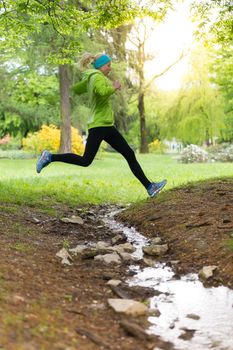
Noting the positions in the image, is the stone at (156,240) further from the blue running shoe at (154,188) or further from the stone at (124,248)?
the blue running shoe at (154,188)

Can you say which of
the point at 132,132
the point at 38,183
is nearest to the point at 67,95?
the point at 38,183

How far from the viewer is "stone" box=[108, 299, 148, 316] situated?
3.78 m

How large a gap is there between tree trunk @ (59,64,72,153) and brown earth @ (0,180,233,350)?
705 inches

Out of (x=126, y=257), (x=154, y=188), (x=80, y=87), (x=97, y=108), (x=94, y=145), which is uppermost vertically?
(x=80, y=87)

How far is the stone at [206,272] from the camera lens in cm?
478

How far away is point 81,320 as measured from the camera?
353cm

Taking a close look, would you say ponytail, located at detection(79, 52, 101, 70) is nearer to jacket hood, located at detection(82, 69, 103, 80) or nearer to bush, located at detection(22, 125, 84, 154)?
jacket hood, located at detection(82, 69, 103, 80)

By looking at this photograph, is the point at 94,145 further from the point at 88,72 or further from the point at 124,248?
the point at 124,248

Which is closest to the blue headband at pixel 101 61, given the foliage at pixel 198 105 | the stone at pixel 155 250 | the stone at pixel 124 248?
the stone at pixel 124 248

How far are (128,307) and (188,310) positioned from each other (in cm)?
55

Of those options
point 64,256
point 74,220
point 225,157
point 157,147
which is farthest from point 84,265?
point 157,147

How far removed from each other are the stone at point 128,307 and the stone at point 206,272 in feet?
3.45

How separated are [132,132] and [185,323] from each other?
60.0m

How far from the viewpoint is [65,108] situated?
2680 cm
